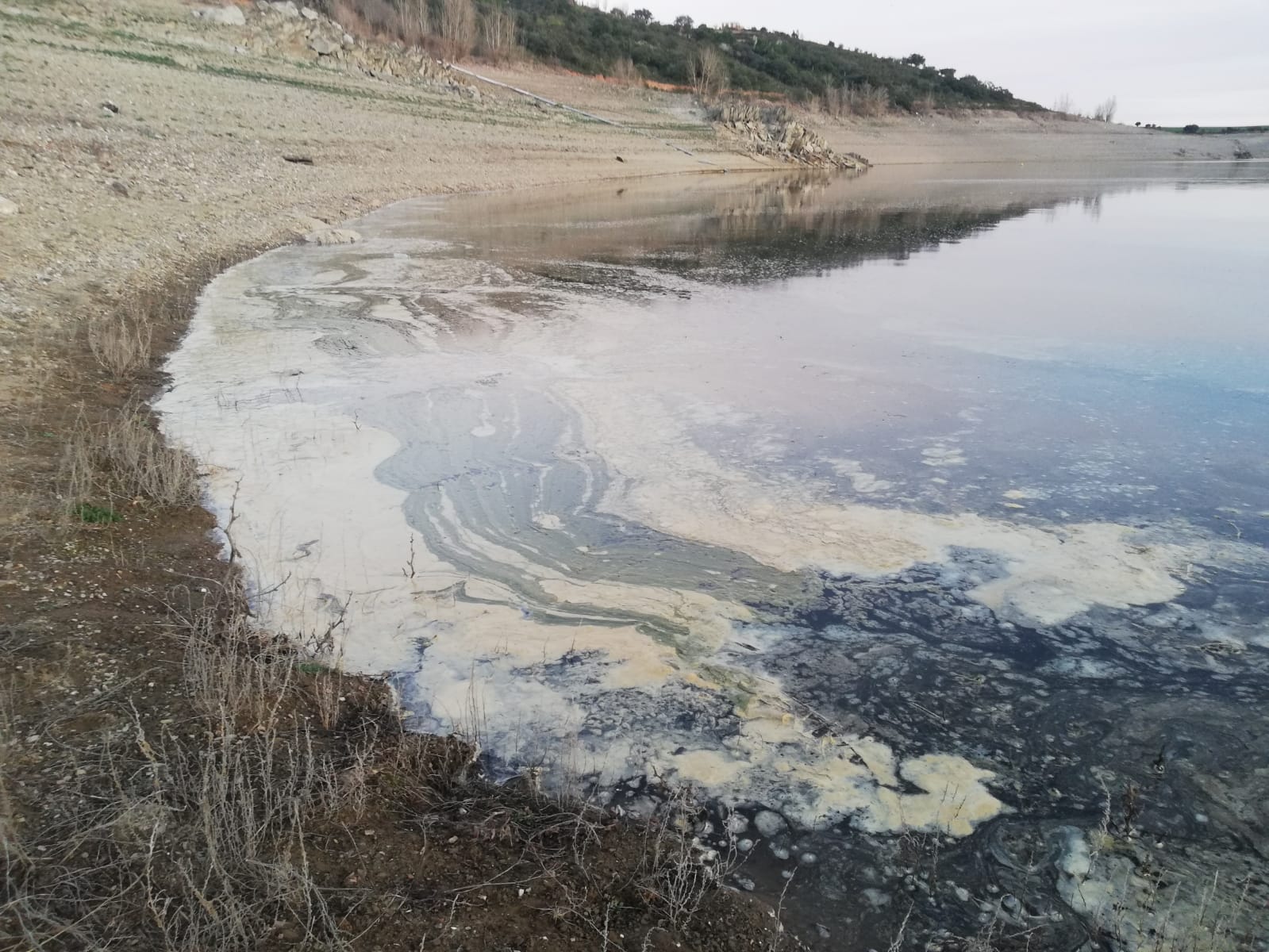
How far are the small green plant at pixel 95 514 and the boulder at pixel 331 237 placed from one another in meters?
9.64

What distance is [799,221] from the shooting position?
18.5 m

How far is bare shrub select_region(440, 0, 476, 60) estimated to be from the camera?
3266 centimetres

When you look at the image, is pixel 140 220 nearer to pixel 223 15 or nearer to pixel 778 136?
pixel 223 15

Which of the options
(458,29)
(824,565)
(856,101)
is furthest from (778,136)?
(824,565)

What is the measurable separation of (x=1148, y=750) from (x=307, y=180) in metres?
17.2

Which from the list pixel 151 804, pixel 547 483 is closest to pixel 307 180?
pixel 547 483

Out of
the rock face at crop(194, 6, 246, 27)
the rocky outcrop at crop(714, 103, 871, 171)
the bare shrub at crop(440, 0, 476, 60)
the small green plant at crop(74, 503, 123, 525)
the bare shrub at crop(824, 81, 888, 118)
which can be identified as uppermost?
the bare shrub at crop(824, 81, 888, 118)

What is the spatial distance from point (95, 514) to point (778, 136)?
40833 mm

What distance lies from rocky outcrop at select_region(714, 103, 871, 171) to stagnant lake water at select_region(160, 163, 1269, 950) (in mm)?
32406

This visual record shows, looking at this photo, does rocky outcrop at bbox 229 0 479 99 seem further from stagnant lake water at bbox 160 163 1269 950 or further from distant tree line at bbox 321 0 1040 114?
stagnant lake water at bbox 160 163 1269 950

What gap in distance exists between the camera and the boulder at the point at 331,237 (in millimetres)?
12625

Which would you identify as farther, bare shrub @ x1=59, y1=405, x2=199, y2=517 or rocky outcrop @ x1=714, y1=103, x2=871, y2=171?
rocky outcrop @ x1=714, y1=103, x2=871, y2=171

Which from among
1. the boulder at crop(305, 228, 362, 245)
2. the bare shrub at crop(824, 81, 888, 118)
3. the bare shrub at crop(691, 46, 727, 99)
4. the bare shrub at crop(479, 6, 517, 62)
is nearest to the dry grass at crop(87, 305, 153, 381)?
the boulder at crop(305, 228, 362, 245)

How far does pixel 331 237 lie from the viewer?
503 inches
